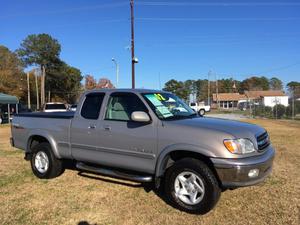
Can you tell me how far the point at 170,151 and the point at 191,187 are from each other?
0.60m

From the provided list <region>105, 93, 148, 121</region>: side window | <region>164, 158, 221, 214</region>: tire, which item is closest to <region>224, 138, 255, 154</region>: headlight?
<region>164, 158, 221, 214</region>: tire

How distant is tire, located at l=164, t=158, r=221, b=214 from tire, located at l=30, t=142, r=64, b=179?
2.65 m

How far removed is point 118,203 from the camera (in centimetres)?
541

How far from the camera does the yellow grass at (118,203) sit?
474 cm

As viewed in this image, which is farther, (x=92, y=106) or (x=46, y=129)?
(x=46, y=129)

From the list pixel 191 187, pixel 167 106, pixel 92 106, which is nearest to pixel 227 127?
pixel 191 187

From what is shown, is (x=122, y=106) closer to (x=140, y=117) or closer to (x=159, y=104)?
(x=159, y=104)

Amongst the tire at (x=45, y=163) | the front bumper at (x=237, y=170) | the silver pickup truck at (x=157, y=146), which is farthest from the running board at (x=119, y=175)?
the front bumper at (x=237, y=170)

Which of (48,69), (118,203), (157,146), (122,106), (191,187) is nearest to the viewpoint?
(191,187)

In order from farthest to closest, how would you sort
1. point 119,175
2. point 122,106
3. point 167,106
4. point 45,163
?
1. point 45,163
2. point 122,106
3. point 167,106
4. point 119,175

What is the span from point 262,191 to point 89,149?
3059 mm

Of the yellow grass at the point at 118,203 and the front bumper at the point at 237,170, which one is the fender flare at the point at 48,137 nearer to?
the yellow grass at the point at 118,203

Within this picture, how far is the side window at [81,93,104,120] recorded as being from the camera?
20.5ft

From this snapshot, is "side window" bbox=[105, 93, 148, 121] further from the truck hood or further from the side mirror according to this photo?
the truck hood
